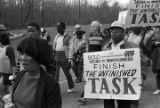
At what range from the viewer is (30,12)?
114 ft

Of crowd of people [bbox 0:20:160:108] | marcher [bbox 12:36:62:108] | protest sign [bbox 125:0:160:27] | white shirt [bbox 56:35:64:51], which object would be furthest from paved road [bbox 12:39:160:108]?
marcher [bbox 12:36:62:108]

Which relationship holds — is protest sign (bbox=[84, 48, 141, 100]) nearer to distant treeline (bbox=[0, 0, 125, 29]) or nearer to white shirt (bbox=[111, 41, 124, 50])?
white shirt (bbox=[111, 41, 124, 50])

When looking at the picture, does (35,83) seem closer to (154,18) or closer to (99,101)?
(154,18)

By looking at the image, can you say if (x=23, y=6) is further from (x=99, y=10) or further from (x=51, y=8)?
(x=99, y=10)

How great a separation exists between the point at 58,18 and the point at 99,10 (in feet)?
16.8

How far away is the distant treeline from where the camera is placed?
111 feet

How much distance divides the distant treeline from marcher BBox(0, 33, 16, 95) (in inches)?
1050

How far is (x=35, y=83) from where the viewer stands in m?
2.92

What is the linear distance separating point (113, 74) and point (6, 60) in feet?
7.57

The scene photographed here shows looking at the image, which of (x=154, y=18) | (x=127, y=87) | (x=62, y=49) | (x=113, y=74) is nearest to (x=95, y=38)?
(x=62, y=49)

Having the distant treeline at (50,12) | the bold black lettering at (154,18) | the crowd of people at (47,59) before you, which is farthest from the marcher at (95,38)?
the distant treeline at (50,12)

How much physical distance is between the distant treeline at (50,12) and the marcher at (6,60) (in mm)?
26674

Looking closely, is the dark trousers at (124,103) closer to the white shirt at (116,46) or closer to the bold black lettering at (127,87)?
the bold black lettering at (127,87)

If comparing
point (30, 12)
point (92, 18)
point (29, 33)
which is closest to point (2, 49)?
point (29, 33)
